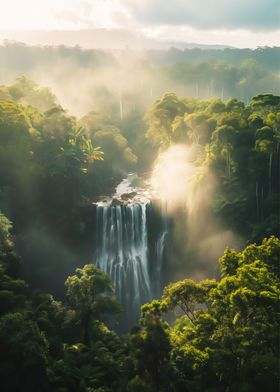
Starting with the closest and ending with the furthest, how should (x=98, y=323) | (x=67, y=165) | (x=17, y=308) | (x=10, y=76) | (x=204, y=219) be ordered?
(x=17, y=308) < (x=98, y=323) < (x=204, y=219) < (x=67, y=165) < (x=10, y=76)

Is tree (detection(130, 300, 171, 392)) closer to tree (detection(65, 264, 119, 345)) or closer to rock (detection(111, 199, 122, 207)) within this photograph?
tree (detection(65, 264, 119, 345))

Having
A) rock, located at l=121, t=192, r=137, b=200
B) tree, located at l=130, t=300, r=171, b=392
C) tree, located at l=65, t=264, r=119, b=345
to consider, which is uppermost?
rock, located at l=121, t=192, r=137, b=200

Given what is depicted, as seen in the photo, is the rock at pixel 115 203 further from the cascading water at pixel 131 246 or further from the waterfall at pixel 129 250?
the waterfall at pixel 129 250

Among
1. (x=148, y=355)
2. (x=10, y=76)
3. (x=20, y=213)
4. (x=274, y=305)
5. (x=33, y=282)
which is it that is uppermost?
(x=10, y=76)

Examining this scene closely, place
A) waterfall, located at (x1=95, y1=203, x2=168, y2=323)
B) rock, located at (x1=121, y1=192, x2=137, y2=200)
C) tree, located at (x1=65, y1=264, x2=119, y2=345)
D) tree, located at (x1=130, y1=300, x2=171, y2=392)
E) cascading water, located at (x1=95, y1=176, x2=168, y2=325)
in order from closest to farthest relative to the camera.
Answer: tree, located at (x1=130, y1=300, x2=171, y2=392), tree, located at (x1=65, y1=264, x2=119, y2=345), waterfall, located at (x1=95, y1=203, x2=168, y2=323), cascading water, located at (x1=95, y1=176, x2=168, y2=325), rock, located at (x1=121, y1=192, x2=137, y2=200)

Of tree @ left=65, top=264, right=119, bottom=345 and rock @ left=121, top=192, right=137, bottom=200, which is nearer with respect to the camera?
tree @ left=65, top=264, right=119, bottom=345

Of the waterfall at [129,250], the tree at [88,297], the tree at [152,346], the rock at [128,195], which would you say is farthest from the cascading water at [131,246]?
the tree at [152,346]

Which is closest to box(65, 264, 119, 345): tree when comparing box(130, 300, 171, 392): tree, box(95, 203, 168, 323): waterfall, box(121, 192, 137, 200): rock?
box(130, 300, 171, 392): tree

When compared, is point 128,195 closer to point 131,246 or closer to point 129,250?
point 131,246

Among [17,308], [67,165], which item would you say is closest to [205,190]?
[67,165]

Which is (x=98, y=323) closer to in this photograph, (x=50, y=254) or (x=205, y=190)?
(x=50, y=254)
